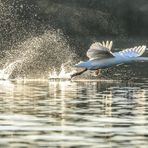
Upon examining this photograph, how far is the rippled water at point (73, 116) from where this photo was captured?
21188 millimetres

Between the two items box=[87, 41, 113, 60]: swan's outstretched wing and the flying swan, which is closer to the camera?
box=[87, 41, 113, 60]: swan's outstretched wing

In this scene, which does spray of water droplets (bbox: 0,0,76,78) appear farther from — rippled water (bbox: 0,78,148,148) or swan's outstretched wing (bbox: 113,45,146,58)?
rippled water (bbox: 0,78,148,148)

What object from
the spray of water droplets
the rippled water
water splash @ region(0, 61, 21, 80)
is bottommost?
the rippled water

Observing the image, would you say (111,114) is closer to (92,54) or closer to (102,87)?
(92,54)

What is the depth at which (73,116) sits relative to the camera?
999 inches

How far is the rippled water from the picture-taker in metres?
21.2

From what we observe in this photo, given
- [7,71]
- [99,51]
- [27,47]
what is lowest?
[7,71]

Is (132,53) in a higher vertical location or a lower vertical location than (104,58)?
higher

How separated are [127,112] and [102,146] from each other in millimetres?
6153

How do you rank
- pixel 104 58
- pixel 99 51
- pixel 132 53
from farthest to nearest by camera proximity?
pixel 132 53
pixel 104 58
pixel 99 51

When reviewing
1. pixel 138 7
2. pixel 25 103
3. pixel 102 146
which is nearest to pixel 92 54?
pixel 25 103

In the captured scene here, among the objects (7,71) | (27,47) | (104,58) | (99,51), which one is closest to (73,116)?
(99,51)

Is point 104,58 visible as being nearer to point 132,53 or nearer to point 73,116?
point 132,53

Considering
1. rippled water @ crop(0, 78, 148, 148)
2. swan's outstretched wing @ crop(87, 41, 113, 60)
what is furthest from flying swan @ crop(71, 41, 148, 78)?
rippled water @ crop(0, 78, 148, 148)
